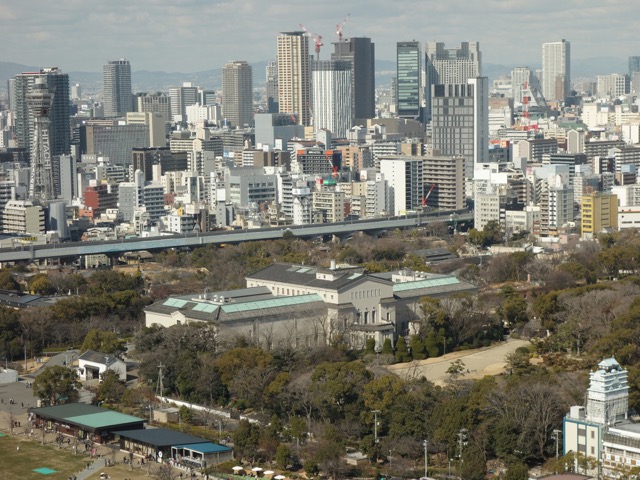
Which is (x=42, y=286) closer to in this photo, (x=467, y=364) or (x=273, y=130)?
(x=467, y=364)

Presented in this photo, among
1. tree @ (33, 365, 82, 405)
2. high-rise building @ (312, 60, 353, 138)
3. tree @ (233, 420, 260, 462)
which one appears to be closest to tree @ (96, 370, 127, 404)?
tree @ (33, 365, 82, 405)

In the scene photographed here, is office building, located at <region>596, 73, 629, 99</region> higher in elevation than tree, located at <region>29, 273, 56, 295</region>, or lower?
higher

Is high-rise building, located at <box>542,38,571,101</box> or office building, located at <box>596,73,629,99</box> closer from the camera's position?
office building, located at <box>596,73,629,99</box>

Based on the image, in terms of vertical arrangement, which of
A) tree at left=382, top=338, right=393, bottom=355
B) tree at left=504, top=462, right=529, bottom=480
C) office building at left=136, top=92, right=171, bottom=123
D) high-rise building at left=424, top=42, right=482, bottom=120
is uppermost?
high-rise building at left=424, top=42, right=482, bottom=120

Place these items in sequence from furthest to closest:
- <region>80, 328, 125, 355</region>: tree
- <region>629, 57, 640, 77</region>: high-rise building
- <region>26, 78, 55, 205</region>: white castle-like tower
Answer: <region>629, 57, 640, 77</region>: high-rise building
<region>26, 78, 55, 205</region>: white castle-like tower
<region>80, 328, 125, 355</region>: tree

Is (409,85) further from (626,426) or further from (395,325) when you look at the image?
(626,426)

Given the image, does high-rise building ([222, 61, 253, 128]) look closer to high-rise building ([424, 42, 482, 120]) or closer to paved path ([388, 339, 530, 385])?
high-rise building ([424, 42, 482, 120])

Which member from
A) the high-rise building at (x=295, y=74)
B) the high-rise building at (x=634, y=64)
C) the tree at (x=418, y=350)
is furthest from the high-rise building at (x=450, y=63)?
the tree at (x=418, y=350)
